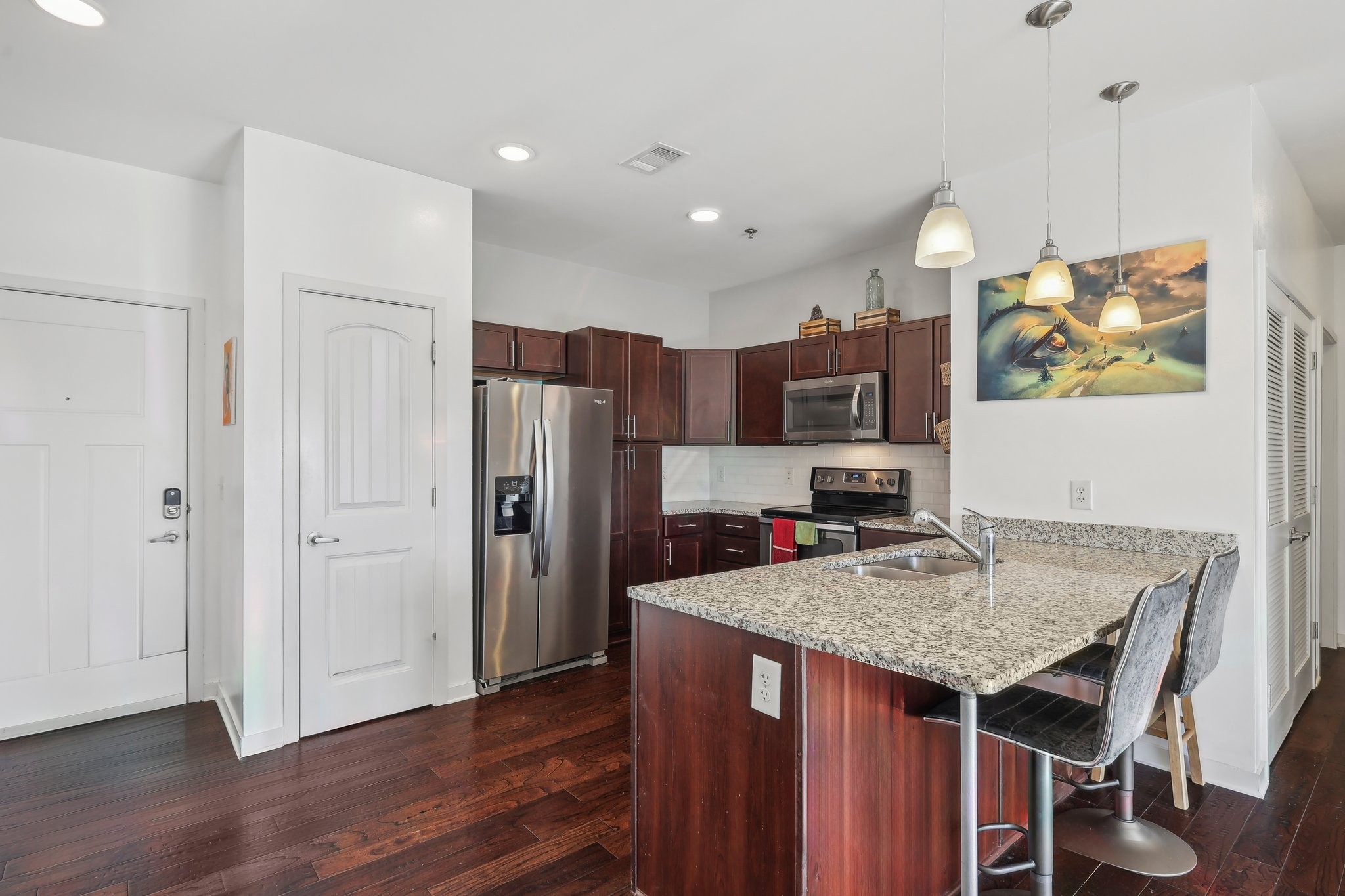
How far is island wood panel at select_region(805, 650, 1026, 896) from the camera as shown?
1531 mm

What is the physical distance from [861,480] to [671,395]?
151 centimetres

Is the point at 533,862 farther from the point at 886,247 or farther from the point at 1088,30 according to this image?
the point at 886,247

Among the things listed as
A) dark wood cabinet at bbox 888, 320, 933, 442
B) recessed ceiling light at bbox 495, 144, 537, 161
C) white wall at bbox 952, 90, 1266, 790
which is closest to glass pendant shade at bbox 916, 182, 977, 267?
white wall at bbox 952, 90, 1266, 790

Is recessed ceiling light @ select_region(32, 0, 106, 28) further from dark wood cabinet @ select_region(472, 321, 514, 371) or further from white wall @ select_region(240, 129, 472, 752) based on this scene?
dark wood cabinet @ select_region(472, 321, 514, 371)

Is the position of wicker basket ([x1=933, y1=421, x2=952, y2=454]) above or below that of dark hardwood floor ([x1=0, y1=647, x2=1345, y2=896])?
above

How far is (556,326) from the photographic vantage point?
16.6 feet

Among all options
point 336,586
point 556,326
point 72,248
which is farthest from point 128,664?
point 556,326

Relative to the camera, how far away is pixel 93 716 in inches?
130

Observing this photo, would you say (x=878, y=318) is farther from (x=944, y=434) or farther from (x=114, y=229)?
(x=114, y=229)

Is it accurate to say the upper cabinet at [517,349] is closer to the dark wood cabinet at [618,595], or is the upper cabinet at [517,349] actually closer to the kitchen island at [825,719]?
the dark wood cabinet at [618,595]

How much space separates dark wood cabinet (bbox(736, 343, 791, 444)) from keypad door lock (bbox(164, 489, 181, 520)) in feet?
11.6

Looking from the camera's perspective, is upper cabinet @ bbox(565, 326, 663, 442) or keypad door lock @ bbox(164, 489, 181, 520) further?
upper cabinet @ bbox(565, 326, 663, 442)

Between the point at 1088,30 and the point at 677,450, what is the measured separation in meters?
4.03

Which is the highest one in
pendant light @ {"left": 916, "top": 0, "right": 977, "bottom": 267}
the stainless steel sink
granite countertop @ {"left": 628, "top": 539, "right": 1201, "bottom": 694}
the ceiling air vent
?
the ceiling air vent
